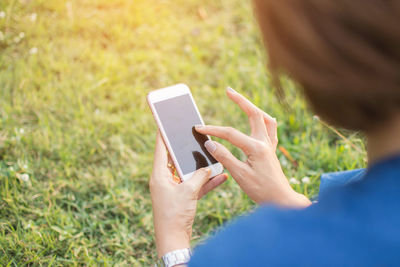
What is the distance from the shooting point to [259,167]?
139 centimetres

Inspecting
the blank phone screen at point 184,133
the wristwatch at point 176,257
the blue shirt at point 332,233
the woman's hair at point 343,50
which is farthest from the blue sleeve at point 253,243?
the blank phone screen at point 184,133

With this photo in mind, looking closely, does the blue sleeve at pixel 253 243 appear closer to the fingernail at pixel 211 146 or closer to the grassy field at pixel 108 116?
the fingernail at pixel 211 146

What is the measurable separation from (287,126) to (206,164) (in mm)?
929

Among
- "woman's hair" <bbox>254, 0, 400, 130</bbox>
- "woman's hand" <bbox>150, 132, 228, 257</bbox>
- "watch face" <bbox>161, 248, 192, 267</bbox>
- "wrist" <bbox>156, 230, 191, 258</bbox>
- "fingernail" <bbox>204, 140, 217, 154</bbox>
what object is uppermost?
"woman's hair" <bbox>254, 0, 400, 130</bbox>

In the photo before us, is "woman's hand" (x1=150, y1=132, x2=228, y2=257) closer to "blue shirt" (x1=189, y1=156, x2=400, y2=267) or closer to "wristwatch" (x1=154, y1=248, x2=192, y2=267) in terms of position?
"wristwatch" (x1=154, y1=248, x2=192, y2=267)

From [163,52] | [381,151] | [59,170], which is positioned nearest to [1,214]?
[59,170]

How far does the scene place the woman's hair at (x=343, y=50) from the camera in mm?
668

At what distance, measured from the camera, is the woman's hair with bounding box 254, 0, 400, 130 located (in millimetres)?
668

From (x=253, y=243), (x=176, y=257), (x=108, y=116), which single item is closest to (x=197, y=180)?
(x=176, y=257)

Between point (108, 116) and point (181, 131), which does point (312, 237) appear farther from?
point (108, 116)

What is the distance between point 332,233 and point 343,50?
0.32 meters

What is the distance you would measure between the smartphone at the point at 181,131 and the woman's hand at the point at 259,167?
0.49 ft

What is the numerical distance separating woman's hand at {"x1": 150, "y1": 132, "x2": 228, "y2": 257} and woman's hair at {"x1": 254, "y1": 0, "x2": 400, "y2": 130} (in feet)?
2.28

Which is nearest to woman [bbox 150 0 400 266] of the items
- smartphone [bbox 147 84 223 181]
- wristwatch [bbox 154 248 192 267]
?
wristwatch [bbox 154 248 192 267]
